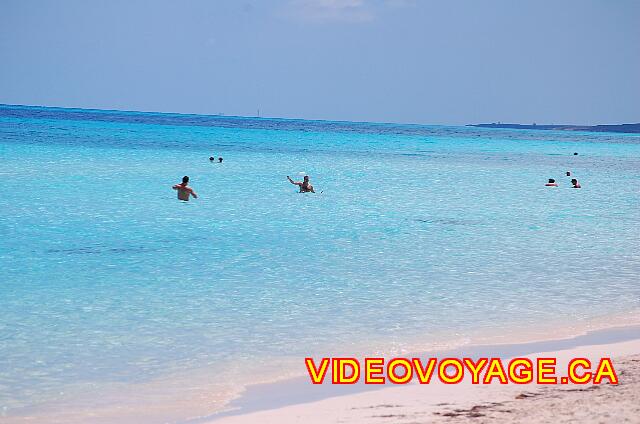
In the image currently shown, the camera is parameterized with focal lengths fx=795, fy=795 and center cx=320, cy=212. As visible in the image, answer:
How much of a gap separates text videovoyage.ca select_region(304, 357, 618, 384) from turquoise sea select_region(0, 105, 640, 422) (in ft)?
1.42

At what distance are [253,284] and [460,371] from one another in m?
5.29

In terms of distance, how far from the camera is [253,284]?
12.9 meters

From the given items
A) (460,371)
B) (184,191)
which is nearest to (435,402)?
(460,371)

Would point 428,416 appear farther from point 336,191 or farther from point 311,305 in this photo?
point 336,191

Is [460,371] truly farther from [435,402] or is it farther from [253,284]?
[253,284]

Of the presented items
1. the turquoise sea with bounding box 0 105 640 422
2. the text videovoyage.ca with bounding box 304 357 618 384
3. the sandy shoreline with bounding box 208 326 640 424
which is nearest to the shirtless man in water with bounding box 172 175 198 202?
the turquoise sea with bounding box 0 105 640 422

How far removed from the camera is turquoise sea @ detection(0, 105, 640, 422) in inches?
332

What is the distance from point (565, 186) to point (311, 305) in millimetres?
29176

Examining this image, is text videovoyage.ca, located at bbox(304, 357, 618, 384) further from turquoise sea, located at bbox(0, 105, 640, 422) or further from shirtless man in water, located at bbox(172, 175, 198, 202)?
shirtless man in water, located at bbox(172, 175, 198, 202)

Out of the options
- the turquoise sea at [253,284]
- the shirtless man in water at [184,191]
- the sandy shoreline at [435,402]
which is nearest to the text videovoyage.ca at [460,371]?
the sandy shoreline at [435,402]

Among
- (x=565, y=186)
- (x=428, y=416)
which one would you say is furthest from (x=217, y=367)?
(x=565, y=186)

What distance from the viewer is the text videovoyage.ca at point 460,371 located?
7941 millimetres

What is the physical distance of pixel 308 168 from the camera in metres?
47.9

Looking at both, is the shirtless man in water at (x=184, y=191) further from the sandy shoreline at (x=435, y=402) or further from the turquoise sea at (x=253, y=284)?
the sandy shoreline at (x=435, y=402)
